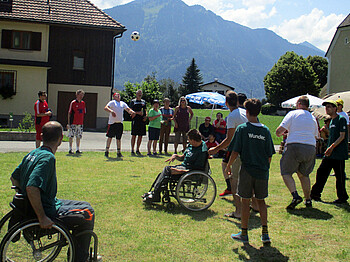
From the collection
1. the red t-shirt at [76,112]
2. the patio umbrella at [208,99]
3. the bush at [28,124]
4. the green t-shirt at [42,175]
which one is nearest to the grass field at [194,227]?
the green t-shirt at [42,175]

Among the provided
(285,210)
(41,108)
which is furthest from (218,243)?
(41,108)

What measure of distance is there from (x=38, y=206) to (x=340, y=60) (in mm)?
49016

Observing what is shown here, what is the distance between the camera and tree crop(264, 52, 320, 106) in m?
75.9

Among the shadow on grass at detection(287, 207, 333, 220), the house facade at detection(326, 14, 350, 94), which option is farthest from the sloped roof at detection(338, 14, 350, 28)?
the shadow on grass at detection(287, 207, 333, 220)

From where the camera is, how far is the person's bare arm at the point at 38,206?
3.54 metres

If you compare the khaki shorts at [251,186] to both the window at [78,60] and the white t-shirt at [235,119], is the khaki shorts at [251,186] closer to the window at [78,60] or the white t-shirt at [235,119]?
the white t-shirt at [235,119]

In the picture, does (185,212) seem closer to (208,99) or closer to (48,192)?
(48,192)

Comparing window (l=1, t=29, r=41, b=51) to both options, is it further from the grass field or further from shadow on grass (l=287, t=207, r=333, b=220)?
shadow on grass (l=287, t=207, r=333, b=220)

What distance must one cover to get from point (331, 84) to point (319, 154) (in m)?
34.7

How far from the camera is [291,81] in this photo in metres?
77.1

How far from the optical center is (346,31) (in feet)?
151

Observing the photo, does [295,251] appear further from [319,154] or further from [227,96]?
[319,154]

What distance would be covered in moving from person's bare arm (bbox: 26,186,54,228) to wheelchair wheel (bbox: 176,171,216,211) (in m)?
3.17

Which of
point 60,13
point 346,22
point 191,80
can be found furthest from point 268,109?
point 60,13
